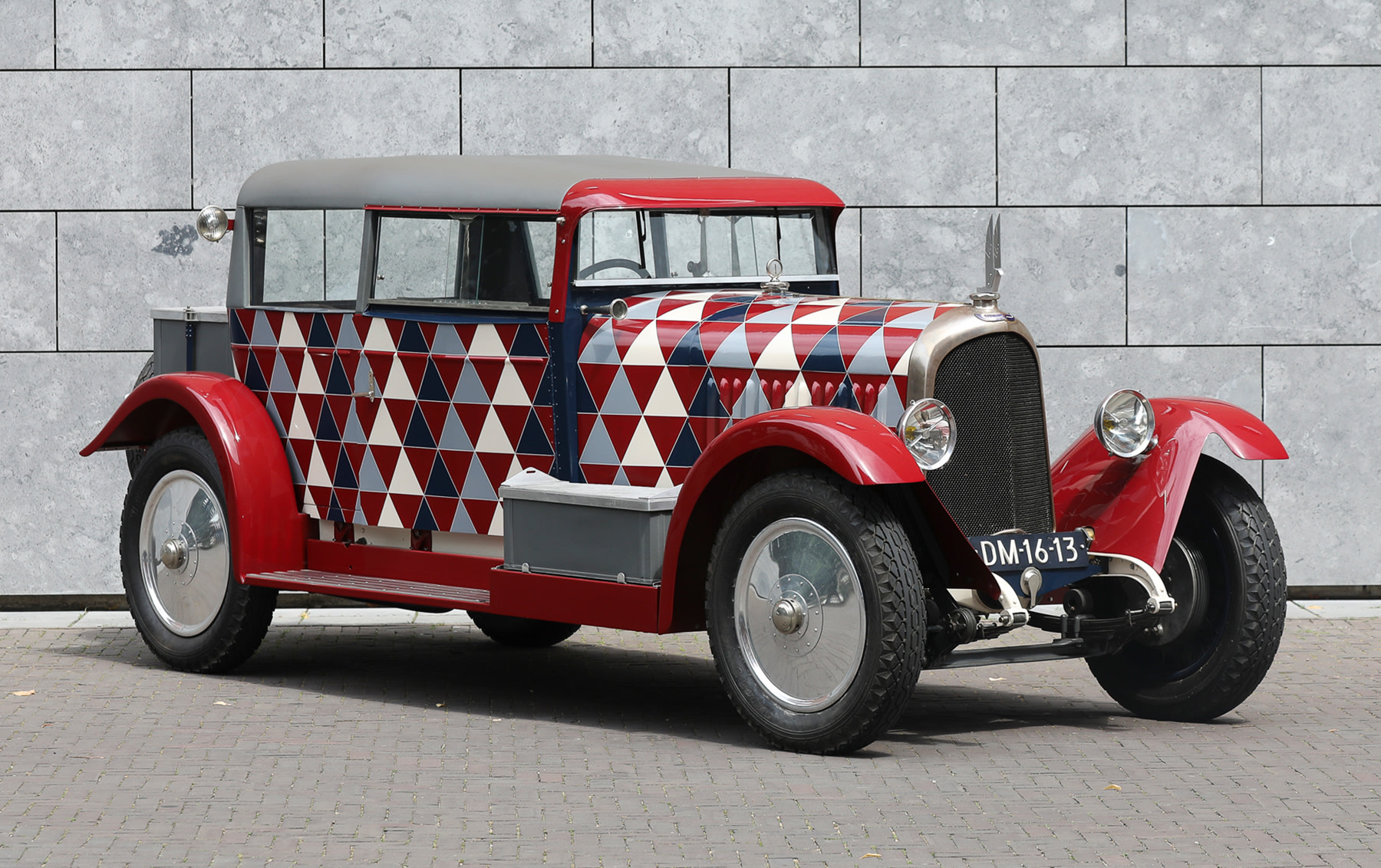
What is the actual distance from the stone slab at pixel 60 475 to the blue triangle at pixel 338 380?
9.44 feet

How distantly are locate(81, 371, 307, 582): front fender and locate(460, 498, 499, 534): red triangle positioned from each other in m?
0.99

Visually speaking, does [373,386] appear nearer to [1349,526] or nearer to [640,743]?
[640,743]

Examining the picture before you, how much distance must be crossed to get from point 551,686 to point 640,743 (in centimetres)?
142

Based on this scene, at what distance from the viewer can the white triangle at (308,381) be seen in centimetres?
853

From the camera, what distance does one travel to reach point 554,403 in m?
7.74

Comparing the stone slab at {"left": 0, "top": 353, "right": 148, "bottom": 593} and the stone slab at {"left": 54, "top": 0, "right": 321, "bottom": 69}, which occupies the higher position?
the stone slab at {"left": 54, "top": 0, "right": 321, "bottom": 69}

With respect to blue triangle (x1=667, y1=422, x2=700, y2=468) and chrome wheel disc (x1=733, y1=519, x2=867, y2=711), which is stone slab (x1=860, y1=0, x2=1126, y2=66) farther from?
chrome wheel disc (x1=733, y1=519, x2=867, y2=711)

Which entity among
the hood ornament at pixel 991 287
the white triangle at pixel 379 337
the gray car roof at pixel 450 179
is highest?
the gray car roof at pixel 450 179

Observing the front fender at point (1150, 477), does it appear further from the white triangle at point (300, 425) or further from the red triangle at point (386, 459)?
the white triangle at point (300, 425)

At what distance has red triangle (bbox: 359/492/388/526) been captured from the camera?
8.38 metres

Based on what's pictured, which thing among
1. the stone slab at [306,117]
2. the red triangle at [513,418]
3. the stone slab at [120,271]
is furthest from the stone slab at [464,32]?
the red triangle at [513,418]

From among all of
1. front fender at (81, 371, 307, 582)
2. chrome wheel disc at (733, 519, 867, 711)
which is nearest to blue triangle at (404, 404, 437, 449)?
front fender at (81, 371, 307, 582)

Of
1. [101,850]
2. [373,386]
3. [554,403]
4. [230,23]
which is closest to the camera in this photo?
[101,850]

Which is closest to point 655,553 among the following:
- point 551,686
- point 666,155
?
point 551,686
